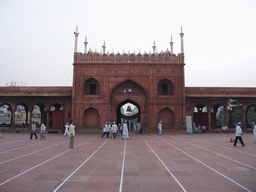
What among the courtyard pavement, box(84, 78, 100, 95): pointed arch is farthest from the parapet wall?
the courtyard pavement

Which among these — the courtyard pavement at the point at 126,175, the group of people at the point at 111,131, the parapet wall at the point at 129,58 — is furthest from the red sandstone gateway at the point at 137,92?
the courtyard pavement at the point at 126,175

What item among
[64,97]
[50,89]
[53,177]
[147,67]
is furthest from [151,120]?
[53,177]

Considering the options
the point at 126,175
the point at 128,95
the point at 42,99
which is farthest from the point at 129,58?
the point at 126,175

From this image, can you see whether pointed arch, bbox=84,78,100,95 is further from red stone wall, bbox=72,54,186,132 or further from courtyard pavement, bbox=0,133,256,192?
courtyard pavement, bbox=0,133,256,192

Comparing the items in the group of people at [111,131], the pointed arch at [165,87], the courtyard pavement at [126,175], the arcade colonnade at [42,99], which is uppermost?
the pointed arch at [165,87]

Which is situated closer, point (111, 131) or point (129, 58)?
point (111, 131)

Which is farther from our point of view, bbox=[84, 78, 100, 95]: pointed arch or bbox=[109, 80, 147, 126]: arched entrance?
bbox=[84, 78, 100, 95]: pointed arch

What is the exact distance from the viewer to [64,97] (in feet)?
79.7

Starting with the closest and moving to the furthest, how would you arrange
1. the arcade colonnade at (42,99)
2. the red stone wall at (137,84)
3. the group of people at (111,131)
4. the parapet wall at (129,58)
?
the group of people at (111,131) < the red stone wall at (137,84) < the parapet wall at (129,58) < the arcade colonnade at (42,99)

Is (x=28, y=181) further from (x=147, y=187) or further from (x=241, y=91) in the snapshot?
(x=241, y=91)

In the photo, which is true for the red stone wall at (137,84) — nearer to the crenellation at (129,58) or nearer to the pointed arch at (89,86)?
the crenellation at (129,58)

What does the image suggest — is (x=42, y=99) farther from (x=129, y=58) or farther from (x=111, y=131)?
(x=111, y=131)

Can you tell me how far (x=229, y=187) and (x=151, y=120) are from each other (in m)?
17.7

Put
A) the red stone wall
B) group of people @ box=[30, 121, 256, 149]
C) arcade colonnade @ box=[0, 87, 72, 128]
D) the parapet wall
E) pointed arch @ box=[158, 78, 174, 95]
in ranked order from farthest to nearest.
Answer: arcade colonnade @ box=[0, 87, 72, 128] < pointed arch @ box=[158, 78, 174, 95] < the parapet wall < the red stone wall < group of people @ box=[30, 121, 256, 149]
